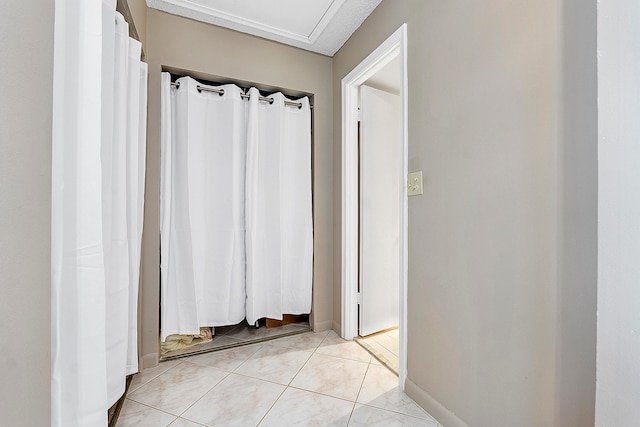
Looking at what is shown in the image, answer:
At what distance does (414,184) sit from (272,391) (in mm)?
1411

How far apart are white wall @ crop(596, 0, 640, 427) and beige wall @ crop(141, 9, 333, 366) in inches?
75.3

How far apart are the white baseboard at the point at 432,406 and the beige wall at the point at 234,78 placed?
102 centimetres

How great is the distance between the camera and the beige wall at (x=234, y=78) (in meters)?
1.89

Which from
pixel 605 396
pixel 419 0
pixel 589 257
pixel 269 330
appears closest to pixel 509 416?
pixel 605 396

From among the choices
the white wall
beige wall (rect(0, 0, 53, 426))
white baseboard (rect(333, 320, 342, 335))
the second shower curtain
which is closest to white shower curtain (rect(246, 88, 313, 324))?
the second shower curtain

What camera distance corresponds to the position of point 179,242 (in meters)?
2.06

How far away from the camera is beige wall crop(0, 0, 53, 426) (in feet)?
1.86

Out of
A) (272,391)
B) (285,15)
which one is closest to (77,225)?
(272,391)

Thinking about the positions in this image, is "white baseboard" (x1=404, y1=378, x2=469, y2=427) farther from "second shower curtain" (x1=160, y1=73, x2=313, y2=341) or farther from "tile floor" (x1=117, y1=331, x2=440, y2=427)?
"second shower curtain" (x1=160, y1=73, x2=313, y2=341)

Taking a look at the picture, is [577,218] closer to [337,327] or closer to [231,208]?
[337,327]

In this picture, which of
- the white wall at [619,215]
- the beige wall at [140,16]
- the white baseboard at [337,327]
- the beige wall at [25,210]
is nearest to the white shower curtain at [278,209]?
the white baseboard at [337,327]

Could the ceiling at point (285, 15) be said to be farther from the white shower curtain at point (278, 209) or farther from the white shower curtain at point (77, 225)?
the white shower curtain at point (77, 225)

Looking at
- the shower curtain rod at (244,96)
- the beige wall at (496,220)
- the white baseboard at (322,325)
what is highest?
the shower curtain rod at (244,96)

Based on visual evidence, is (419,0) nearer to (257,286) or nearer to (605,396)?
(605,396)
